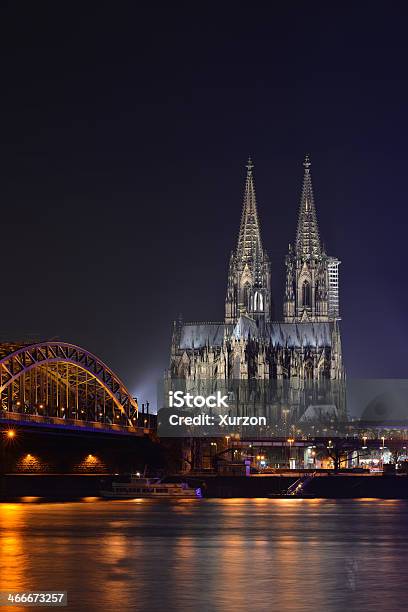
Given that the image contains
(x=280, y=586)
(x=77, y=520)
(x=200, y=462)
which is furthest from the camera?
Answer: (x=200, y=462)

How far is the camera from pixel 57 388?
504 ft

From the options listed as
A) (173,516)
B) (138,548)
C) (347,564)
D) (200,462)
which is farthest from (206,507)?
(200,462)

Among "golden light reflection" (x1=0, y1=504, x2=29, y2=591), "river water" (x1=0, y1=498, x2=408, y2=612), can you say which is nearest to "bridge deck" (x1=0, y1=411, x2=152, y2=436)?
"river water" (x1=0, y1=498, x2=408, y2=612)

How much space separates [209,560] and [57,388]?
323 ft

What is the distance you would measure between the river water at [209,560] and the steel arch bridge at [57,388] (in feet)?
138

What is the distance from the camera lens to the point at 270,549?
61.7 metres

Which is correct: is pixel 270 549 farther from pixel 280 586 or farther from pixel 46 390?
pixel 46 390

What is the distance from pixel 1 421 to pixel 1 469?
19.0 m

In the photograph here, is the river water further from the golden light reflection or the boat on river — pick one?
the boat on river

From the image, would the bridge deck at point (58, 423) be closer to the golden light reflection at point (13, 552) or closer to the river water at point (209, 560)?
the river water at point (209, 560)

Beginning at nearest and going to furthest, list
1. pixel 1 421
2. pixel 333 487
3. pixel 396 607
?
1. pixel 396 607
2. pixel 1 421
3. pixel 333 487

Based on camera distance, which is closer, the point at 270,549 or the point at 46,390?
the point at 270,549

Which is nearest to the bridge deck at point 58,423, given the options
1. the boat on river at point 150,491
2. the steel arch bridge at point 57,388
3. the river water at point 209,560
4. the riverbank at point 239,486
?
the steel arch bridge at point 57,388

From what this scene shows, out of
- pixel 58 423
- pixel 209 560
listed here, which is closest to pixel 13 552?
pixel 209 560
